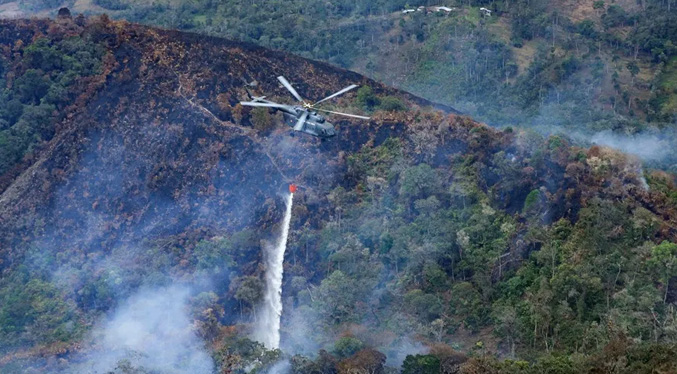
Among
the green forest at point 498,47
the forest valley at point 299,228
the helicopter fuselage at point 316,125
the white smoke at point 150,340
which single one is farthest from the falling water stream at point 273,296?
the green forest at point 498,47

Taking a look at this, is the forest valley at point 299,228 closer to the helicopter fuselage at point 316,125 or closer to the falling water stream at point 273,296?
the falling water stream at point 273,296

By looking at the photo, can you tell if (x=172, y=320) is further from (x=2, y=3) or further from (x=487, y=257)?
(x=2, y=3)

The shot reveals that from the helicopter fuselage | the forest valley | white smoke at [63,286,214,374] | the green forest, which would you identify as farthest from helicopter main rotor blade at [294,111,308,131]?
the green forest

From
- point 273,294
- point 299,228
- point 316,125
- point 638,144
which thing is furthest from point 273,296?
point 638,144

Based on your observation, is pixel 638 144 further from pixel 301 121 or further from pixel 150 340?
pixel 150 340

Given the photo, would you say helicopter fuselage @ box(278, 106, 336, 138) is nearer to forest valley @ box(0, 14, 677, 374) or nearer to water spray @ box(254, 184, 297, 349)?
forest valley @ box(0, 14, 677, 374)

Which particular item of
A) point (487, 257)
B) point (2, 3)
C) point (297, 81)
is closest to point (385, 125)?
point (297, 81)
